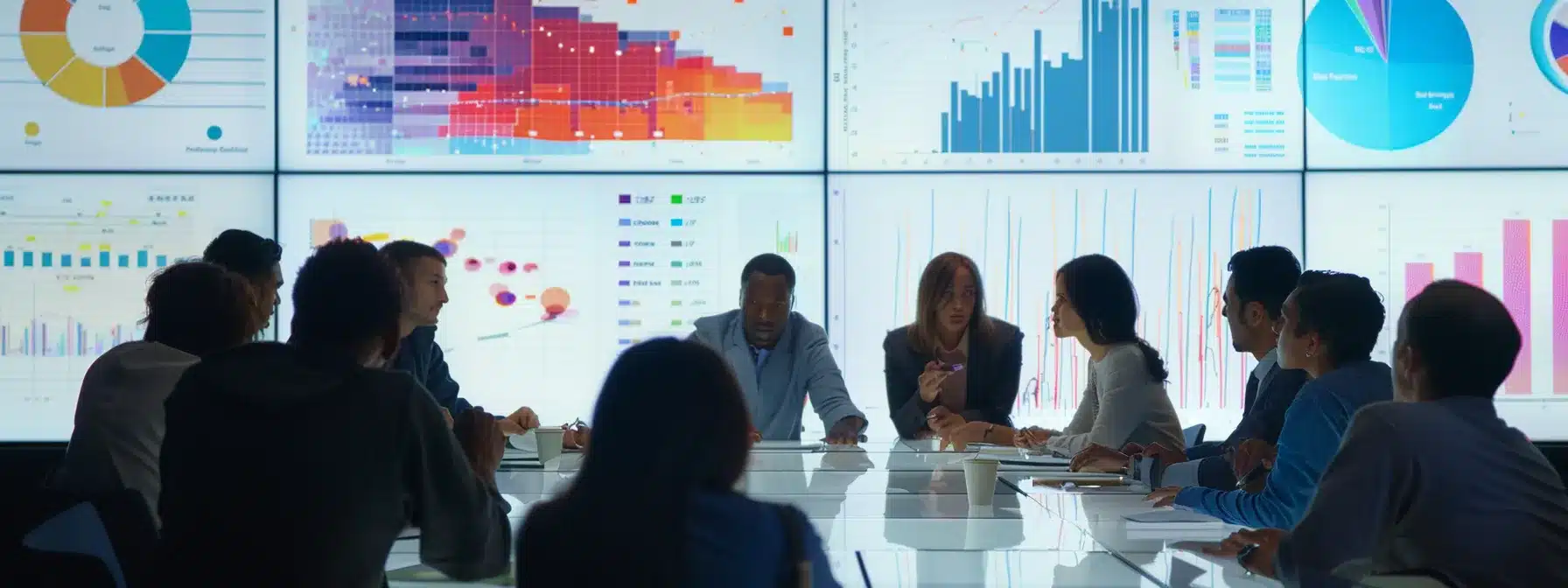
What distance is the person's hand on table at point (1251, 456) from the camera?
2590 millimetres

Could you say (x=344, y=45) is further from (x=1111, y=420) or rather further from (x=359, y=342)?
(x=359, y=342)

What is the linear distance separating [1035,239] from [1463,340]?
3.19 m

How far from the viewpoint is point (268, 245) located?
3678 millimetres

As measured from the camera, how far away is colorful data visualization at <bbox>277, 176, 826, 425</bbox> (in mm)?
4949

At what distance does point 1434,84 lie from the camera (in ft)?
16.5

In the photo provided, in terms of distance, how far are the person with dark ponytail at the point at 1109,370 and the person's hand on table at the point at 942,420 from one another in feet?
0.59

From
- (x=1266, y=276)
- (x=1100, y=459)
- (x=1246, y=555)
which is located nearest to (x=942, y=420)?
(x=1100, y=459)

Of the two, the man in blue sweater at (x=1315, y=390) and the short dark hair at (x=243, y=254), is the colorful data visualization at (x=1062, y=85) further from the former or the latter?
the man in blue sweater at (x=1315, y=390)

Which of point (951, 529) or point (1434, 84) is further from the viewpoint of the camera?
point (1434, 84)

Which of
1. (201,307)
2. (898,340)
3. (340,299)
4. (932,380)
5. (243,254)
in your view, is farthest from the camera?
(898,340)

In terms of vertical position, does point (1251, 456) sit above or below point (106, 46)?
below

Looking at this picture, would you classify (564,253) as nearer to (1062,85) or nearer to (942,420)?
(942,420)

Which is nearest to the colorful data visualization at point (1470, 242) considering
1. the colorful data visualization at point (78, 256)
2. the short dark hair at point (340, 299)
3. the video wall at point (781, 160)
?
the video wall at point (781, 160)

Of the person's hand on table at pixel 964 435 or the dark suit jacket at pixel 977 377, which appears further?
the dark suit jacket at pixel 977 377
